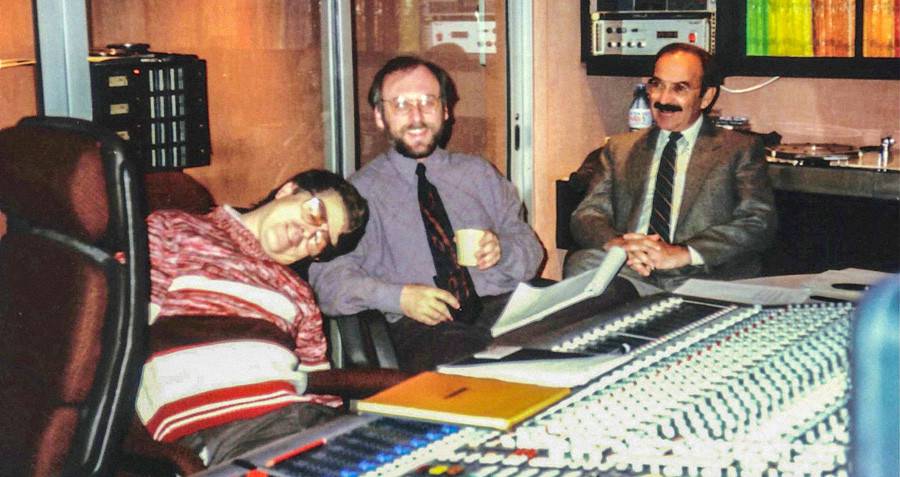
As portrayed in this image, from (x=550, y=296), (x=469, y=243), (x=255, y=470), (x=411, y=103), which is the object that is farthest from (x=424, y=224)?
(x=255, y=470)

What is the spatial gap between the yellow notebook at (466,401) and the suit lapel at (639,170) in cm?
205

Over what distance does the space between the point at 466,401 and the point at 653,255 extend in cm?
188

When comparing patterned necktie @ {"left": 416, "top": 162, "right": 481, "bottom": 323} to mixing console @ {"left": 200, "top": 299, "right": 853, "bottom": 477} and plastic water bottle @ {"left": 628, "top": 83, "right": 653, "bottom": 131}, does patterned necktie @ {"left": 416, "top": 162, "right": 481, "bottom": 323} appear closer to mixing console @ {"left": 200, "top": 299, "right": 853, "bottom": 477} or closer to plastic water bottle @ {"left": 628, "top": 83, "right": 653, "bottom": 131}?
mixing console @ {"left": 200, "top": 299, "right": 853, "bottom": 477}

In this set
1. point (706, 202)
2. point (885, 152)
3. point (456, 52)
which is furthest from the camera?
point (456, 52)

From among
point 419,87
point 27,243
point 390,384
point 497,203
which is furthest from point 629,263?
point 27,243

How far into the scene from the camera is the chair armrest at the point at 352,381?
2.18 meters

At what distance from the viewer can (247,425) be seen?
A: 1.82 meters

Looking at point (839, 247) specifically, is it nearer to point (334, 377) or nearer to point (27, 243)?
point (334, 377)

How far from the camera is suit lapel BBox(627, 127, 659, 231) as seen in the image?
3.62 meters

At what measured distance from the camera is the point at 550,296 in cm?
226

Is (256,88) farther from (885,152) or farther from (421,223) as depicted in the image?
(885,152)

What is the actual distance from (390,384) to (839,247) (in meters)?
2.35

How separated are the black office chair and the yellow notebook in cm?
34

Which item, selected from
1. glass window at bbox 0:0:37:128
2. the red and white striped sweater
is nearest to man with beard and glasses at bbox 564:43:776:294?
the red and white striped sweater
